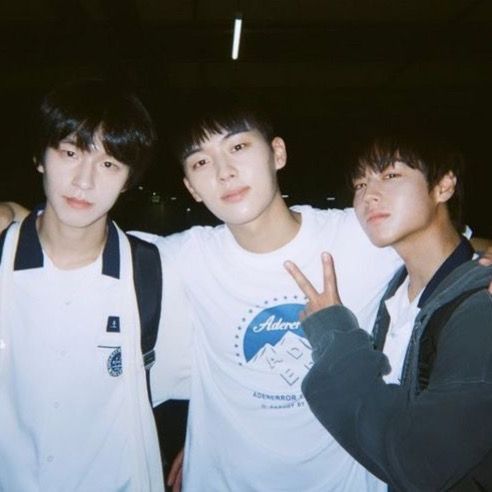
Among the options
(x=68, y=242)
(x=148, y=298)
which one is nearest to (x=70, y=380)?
(x=148, y=298)

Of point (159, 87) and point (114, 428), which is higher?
point (159, 87)

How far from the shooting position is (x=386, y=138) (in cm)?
187

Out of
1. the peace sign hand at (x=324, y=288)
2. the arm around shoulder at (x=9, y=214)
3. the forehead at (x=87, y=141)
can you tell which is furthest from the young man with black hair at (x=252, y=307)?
the arm around shoulder at (x=9, y=214)

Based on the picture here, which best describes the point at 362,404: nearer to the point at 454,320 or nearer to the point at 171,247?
the point at 454,320

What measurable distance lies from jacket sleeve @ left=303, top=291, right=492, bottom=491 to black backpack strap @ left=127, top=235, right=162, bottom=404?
27.2 inches

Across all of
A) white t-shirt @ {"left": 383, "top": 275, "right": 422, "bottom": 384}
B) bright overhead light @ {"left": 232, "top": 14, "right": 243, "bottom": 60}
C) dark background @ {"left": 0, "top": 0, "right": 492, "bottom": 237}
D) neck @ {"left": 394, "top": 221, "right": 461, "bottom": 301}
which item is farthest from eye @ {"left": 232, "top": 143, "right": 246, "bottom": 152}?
bright overhead light @ {"left": 232, "top": 14, "right": 243, "bottom": 60}

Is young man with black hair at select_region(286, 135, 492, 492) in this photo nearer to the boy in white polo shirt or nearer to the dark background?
the boy in white polo shirt

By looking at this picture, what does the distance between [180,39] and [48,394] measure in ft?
18.0

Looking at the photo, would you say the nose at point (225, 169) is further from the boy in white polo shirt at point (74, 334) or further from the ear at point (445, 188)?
the ear at point (445, 188)

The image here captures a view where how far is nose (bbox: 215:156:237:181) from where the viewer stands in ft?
5.96

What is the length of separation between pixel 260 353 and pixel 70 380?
0.68 m

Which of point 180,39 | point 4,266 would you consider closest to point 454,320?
point 4,266

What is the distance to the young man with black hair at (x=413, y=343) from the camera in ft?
3.67

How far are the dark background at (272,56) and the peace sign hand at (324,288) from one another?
2.01 m
